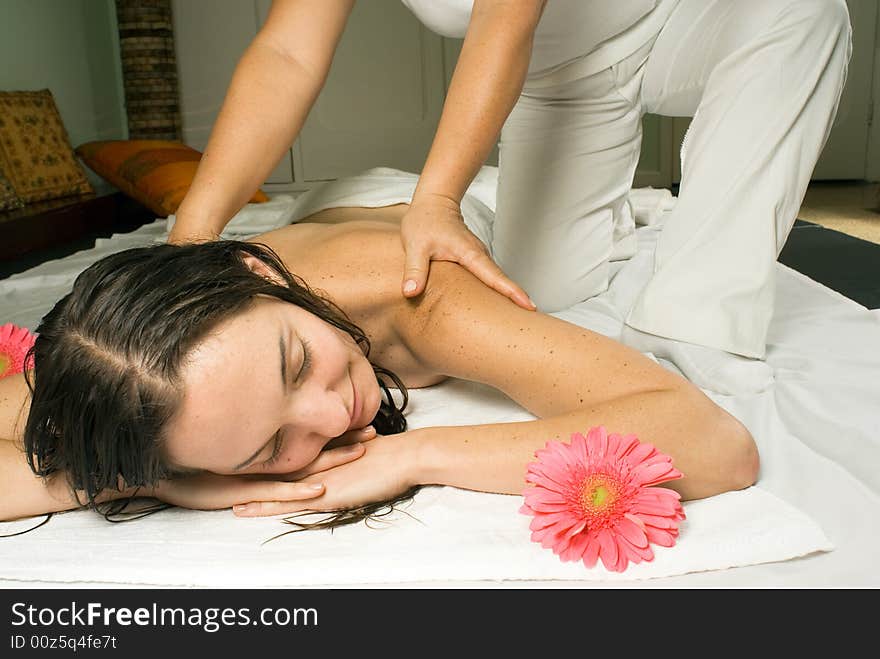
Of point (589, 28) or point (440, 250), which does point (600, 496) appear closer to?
point (440, 250)

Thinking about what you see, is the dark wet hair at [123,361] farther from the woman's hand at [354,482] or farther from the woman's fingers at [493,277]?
the woman's fingers at [493,277]

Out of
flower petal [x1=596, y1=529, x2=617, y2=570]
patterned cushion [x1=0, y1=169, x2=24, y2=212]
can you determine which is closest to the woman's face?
flower petal [x1=596, y1=529, x2=617, y2=570]

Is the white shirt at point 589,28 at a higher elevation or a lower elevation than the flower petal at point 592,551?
higher

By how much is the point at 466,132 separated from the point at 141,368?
0.63 metres

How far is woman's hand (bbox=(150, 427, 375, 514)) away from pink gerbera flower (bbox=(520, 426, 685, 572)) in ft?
0.90

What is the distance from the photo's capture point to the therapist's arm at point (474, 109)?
1.31 m

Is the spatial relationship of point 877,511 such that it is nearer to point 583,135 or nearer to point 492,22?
point 492,22

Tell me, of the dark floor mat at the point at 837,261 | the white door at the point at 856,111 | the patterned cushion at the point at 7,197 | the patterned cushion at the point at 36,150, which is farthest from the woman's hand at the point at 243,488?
the white door at the point at 856,111

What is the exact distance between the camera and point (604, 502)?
0.95 meters

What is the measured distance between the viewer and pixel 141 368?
964 mm

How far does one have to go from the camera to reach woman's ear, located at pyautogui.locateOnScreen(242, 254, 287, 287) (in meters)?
1.17

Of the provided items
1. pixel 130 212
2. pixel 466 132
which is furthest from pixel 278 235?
pixel 130 212

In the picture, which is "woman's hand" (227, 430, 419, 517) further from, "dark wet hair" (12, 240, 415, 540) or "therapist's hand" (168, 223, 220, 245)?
"therapist's hand" (168, 223, 220, 245)

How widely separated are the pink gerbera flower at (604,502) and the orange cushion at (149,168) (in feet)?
8.48
